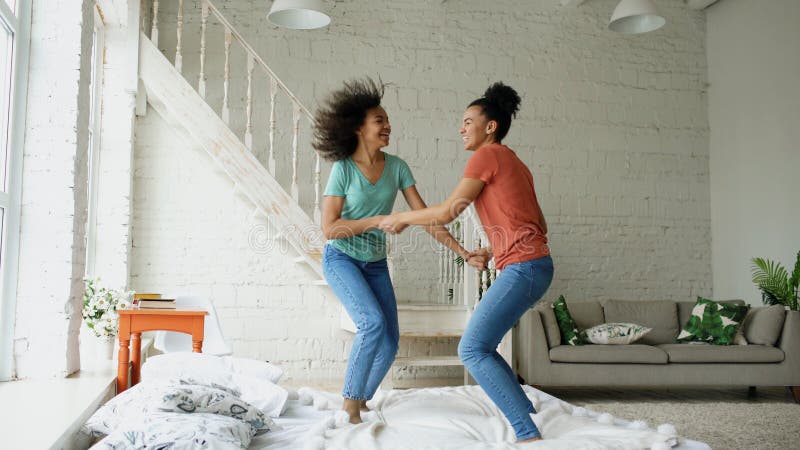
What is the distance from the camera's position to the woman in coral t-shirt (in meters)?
2.75

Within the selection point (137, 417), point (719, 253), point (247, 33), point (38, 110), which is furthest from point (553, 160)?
point (137, 417)

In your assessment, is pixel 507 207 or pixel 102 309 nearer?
pixel 507 207

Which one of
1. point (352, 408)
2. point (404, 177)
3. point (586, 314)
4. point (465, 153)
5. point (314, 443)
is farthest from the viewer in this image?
point (465, 153)

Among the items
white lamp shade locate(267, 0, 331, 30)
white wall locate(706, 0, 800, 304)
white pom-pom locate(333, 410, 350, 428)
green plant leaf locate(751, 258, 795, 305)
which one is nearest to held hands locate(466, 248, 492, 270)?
white pom-pom locate(333, 410, 350, 428)

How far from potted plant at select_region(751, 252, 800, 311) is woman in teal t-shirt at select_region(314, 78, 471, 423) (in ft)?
13.9

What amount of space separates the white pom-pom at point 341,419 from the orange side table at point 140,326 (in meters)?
1.28

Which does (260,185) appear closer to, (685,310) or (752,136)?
(685,310)

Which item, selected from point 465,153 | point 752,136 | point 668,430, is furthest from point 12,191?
point 752,136

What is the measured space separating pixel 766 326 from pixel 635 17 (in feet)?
9.01

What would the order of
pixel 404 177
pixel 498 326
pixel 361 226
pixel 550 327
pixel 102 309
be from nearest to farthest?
pixel 498 326
pixel 361 226
pixel 404 177
pixel 102 309
pixel 550 327

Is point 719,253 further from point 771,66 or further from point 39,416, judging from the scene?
point 39,416

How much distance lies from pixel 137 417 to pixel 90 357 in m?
2.11

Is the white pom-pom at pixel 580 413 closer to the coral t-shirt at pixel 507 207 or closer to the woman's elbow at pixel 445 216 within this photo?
the coral t-shirt at pixel 507 207

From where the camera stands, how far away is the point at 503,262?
→ 9.32 feet
